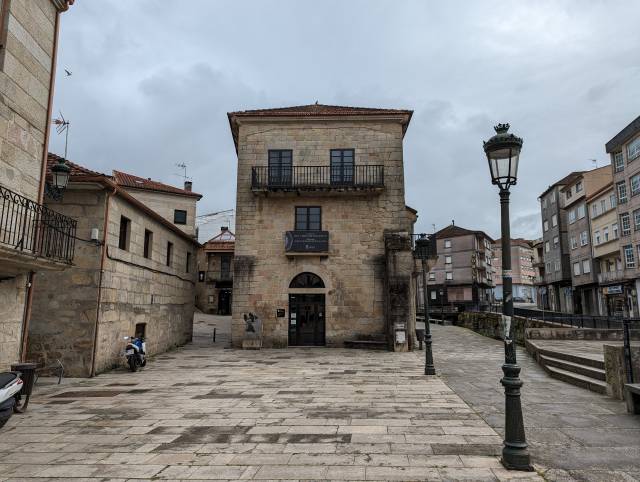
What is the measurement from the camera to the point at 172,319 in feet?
58.9

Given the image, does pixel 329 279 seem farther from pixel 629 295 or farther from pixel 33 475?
pixel 629 295

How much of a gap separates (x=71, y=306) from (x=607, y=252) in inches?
1569

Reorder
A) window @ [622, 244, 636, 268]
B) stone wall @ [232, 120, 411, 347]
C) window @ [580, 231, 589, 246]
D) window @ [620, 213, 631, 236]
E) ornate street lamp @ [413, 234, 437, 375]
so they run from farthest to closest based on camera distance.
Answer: window @ [580, 231, 589, 246], window @ [620, 213, 631, 236], window @ [622, 244, 636, 268], stone wall @ [232, 120, 411, 347], ornate street lamp @ [413, 234, 437, 375]

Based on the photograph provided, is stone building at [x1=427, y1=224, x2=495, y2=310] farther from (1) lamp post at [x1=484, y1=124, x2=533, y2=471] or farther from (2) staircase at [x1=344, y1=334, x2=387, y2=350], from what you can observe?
(1) lamp post at [x1=484, y1=124, x2=533, y2=471]

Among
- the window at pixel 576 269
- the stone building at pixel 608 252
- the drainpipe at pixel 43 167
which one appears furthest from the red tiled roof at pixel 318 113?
the window at pixel 576 269

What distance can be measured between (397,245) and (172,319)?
994 centimetres

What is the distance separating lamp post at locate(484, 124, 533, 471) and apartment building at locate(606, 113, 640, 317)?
3309 cm

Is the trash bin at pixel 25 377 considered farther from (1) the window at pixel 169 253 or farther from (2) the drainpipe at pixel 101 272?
(1) the window at pixel 169 253

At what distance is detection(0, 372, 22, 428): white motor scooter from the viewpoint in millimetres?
6127

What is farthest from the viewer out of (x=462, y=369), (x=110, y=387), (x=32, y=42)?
(x=462, y=369)

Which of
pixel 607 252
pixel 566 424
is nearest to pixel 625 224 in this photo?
pixel 607 252

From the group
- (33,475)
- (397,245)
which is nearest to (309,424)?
(33,475)

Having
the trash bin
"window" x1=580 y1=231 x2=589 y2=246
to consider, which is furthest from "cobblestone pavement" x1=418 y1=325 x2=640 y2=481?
"window" x1=580 y1=231 x2=589 y2=246

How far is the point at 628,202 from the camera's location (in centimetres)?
3284
